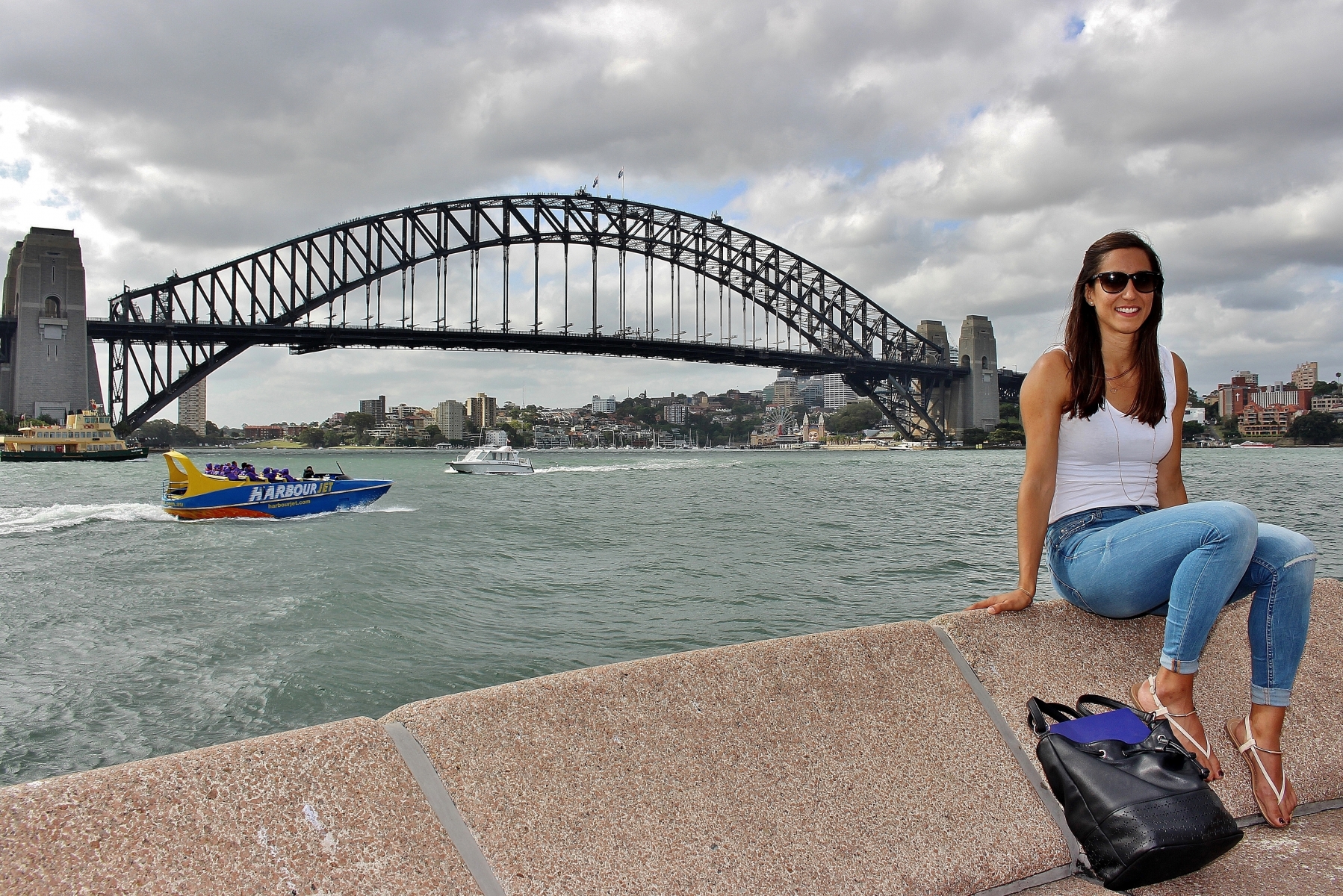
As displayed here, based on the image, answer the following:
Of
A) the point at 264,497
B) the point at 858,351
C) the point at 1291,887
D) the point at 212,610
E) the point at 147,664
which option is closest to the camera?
the point at 1291,887

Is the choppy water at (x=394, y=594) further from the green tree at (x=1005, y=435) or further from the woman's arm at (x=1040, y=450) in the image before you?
the green tree at (x=1005, y=435)

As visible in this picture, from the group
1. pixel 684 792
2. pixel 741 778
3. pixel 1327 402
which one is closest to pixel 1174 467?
pixel 741 778

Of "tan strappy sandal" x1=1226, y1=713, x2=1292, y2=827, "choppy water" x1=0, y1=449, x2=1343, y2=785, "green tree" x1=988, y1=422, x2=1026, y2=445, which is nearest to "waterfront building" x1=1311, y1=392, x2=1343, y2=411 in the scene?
"green tree" x1=988, y1=422, x2=1026, y2=445

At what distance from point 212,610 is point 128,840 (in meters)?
7.93

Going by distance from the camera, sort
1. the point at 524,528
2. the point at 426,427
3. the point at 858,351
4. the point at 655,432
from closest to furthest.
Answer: the point at 524,528 < the point at 858,351 < the point at 426,427 < the point at 655,432

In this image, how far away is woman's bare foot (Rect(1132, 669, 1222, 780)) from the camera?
5.28ft

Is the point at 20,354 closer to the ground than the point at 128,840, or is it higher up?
higher up

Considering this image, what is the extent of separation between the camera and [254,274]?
50031 millimetres

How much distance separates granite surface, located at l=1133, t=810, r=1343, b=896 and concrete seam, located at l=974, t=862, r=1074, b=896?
116mm


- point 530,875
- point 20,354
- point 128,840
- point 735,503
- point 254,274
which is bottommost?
point 735,503

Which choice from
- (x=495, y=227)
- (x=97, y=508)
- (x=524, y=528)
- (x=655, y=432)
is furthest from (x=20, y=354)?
(x=655, y=432)

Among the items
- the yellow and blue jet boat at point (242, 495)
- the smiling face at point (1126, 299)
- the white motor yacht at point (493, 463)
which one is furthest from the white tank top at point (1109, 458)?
the white motor yacht at point (493, 463)

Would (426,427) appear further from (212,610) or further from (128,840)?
(128,840)

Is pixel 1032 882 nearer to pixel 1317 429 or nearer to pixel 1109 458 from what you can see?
pixel 1109 458
